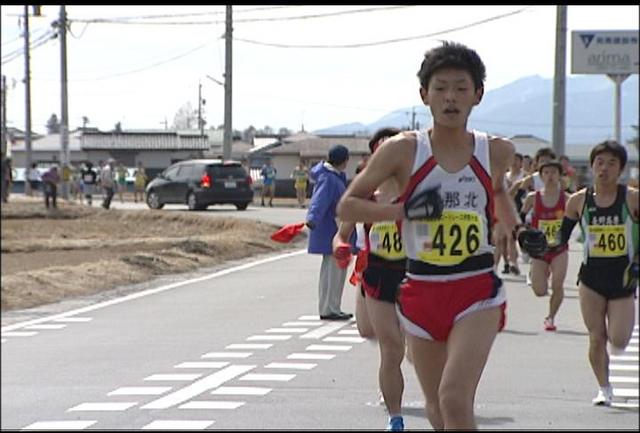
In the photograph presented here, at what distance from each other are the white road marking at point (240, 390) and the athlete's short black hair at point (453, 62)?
4189 millimetres

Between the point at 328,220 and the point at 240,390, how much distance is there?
5059 millimetres

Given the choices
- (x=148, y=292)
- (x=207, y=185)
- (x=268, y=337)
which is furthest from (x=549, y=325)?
(x=207, y=185)

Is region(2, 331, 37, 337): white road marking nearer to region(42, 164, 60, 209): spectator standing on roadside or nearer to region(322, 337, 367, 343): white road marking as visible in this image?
region(322, 337, 367, 343): white road marking

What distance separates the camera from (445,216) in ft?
19.3

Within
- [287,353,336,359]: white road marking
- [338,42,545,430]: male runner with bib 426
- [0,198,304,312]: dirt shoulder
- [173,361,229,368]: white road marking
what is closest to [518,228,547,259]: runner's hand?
[338,42,545,430]: male runner with bib 426

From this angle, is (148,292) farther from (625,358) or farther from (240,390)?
(240,390)

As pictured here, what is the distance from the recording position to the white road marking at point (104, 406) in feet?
29.5

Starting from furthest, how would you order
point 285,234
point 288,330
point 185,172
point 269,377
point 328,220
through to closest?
point 185,172 < point 328,220 < point 288,330 < point 269,377 < point 285,234

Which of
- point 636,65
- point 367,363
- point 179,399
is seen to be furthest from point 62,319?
point 636,65

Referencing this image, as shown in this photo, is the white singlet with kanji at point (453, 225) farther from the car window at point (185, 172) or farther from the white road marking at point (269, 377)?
the car window at point (185, 172)

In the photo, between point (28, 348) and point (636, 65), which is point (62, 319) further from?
point (636, 65)

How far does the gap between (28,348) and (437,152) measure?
293 inches

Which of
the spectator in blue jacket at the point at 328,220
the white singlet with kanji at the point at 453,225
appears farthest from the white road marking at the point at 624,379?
the white singlet with kanji at the point at 453,225

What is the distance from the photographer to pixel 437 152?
5.95 meters
